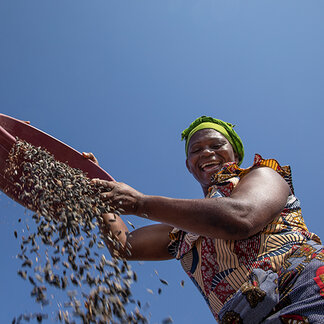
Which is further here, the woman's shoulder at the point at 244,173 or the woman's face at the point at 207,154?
the woman's face at the point at 207,154

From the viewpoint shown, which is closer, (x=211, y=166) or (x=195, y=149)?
(x=211, y=166)

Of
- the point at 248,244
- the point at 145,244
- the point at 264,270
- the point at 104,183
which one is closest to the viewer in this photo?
the point at 264,270

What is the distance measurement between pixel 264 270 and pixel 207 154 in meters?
1.73

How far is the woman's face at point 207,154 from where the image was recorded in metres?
3.75

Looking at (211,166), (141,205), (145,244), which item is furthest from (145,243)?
(141,205)

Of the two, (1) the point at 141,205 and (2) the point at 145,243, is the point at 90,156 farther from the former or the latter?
(1) the point at 141,205

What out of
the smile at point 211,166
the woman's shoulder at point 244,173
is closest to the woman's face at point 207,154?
the smile at point 211,166

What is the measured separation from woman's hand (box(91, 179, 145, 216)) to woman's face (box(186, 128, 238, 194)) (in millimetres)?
1291

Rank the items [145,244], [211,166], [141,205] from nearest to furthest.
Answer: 1. [141,205]
2. [145,244]
3. [211,166]

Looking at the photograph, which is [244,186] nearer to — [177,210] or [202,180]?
[177,210]

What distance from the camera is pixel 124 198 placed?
2625mm

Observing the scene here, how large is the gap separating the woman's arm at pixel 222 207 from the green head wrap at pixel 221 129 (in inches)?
52.0

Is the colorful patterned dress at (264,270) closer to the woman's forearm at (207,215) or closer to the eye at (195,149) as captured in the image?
the woman's forearm at (207,215)

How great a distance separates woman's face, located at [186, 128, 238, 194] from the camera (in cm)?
375
